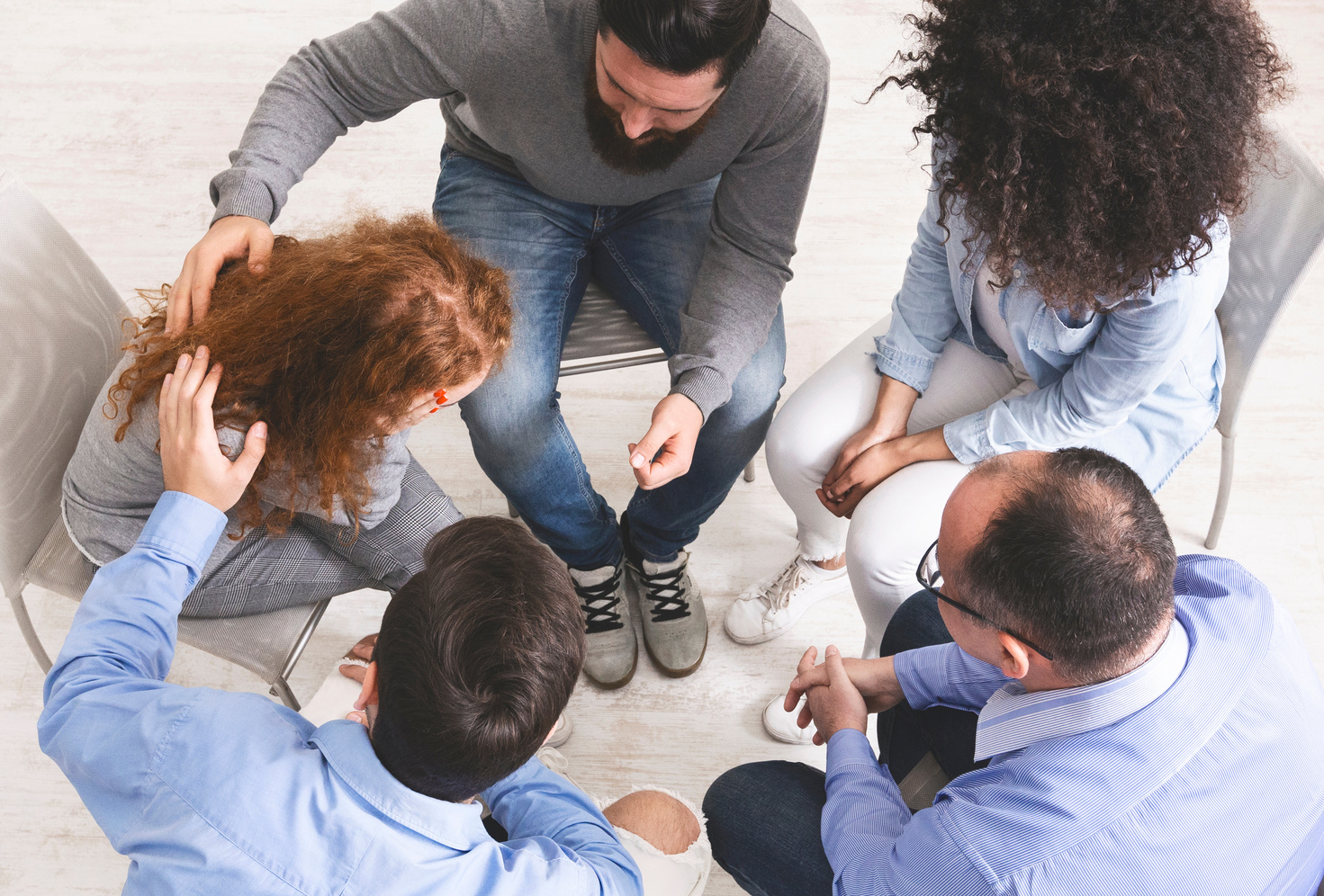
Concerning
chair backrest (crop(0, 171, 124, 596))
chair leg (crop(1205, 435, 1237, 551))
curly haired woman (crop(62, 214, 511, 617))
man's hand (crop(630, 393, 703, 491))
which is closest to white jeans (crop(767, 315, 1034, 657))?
man's hand (crop(630, 393, 703, 491))

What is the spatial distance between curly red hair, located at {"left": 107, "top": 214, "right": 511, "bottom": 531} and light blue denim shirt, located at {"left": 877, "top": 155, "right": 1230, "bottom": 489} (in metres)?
0.73

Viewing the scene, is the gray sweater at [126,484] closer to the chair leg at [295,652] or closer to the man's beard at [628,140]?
the chair leg at [295,652]

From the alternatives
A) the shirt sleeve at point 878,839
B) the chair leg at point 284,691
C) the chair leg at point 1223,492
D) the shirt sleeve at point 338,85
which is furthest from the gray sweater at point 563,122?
the chair leg at point 1223,492

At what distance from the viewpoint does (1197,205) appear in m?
1.12

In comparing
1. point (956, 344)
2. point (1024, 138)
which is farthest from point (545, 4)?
point (956, 344)

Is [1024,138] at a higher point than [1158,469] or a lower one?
higher

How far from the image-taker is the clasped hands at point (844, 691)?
1335 mm

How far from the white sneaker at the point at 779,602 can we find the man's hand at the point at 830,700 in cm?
39

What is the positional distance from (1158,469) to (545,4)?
4.02 ft

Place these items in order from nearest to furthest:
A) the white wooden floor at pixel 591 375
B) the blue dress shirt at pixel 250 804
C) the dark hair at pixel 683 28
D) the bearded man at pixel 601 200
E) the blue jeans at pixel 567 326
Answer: the blue dress shirt at pixel 250 804 → the dark hair at pixel 683 28 → the bearded man at pixel 601 200 → the blue jeans at pixel 567 326 → the white wooden floor at pixel 591 375

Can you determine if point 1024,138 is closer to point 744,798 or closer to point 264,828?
point 744,798

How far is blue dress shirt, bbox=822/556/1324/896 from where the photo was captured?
942mm

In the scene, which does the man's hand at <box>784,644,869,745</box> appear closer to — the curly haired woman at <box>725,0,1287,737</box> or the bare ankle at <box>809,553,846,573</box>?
the curly haired woman at <box>725,0,1287,737</box>

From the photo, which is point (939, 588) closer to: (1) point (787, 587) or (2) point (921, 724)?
(2) point (921, 724)
